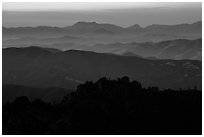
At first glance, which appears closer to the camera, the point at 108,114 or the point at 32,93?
the point at 108,114

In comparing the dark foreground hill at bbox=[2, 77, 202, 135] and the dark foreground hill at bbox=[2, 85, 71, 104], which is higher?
the dark foreground hill at bbox=[2, 77, 202, 135]

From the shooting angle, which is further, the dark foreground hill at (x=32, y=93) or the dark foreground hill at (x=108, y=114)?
the dark foreground hill at (x=32, y=93)

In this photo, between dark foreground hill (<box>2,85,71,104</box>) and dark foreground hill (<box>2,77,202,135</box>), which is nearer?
dark foreground hill (<box>2,77,202,135</box>)

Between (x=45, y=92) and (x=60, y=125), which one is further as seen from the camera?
(x=45, y=92)

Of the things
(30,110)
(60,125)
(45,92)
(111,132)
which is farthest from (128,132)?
(45,92)

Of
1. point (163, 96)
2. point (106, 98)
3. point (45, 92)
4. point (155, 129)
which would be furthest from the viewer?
point (45, 92)

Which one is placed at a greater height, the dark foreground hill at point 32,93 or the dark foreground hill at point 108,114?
the dark foreground hill at point 108,114

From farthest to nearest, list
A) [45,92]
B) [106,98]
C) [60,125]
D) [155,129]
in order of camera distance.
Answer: [45,92]
[106,98]
[155,129]
[60,125]

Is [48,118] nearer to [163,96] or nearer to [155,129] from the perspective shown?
[155,129]
